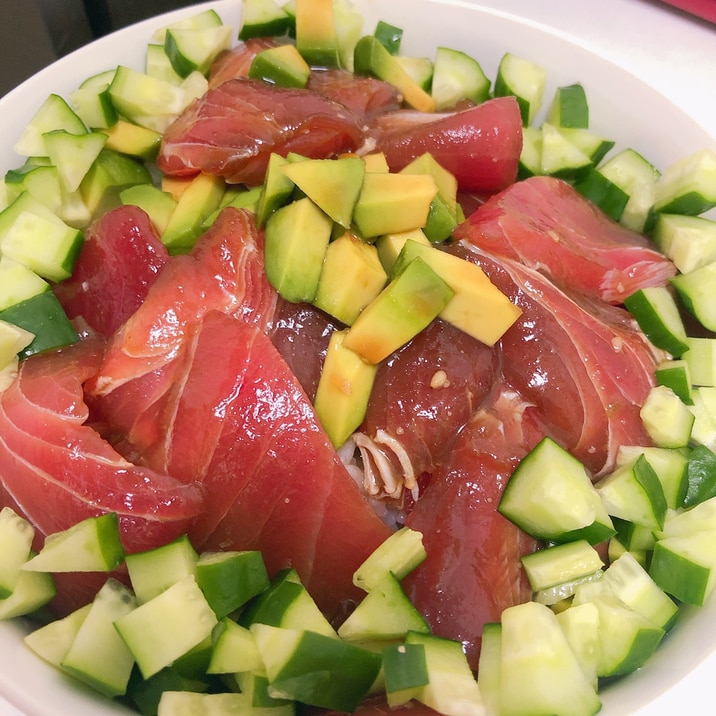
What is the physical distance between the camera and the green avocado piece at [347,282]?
1.53 metres

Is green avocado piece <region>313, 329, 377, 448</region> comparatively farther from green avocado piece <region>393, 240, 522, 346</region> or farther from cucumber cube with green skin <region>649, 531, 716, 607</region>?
cucumber cube with green skin <region>649, 531, 716, 607</region>

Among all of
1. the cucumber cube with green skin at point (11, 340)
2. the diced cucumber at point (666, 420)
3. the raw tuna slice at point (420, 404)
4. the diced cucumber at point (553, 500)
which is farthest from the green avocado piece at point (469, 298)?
the cucumber cube with green skin at point (11, 340)

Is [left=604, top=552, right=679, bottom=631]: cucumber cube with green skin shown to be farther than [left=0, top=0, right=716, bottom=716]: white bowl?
No

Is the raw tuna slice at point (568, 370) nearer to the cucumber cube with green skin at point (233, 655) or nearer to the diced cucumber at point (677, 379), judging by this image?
the diced cucumber at point (677, 379)

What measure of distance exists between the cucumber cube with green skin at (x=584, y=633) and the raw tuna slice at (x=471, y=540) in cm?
13

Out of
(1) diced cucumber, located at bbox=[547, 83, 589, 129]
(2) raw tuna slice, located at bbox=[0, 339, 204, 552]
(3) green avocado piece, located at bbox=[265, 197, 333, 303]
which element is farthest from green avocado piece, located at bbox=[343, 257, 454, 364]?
(1) diced cucumber, located at bbox=[547, 83, 589, 129]

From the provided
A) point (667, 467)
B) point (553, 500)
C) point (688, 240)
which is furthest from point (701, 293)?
point (553, 500)

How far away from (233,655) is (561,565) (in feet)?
2.21

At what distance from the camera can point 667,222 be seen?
1994 millimetres

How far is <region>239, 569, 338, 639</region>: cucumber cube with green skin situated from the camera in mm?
1274

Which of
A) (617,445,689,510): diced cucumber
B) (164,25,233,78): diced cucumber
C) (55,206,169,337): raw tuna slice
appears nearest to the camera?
(617,445,689,510): diced cucumber

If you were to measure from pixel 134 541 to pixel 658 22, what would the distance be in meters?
3.03

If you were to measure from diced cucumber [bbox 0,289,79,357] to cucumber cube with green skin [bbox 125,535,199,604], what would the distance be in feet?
1.96

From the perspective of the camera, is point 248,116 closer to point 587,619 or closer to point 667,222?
point 667,222
